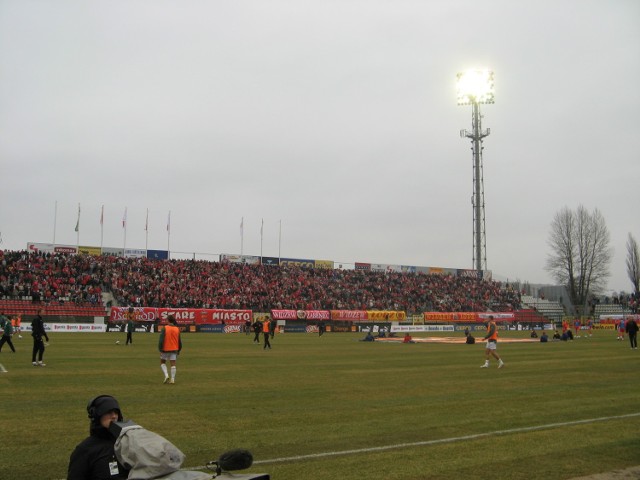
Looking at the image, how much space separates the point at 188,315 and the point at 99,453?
179ft

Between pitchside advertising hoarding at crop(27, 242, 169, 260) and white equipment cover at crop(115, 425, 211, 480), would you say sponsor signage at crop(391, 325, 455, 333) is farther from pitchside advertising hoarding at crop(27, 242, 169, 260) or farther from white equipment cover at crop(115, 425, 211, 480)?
white equipment cover at crop(115, 425, 211, 480)

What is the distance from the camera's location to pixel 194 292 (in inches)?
2537

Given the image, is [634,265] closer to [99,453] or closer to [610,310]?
[610,310]

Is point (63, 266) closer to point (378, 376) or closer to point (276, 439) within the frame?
point (378, 376)

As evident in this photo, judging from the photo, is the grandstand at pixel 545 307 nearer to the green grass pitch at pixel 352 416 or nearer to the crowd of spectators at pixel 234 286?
the crowd of spectators at pixel 234 286

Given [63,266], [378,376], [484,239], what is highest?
[484,239]

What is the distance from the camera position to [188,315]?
57.8 metres

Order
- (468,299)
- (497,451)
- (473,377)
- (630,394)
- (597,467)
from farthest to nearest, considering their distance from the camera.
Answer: (468,299), (473,377), (630,394), (497,451), (597,467)

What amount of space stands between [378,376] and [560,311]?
76502mm

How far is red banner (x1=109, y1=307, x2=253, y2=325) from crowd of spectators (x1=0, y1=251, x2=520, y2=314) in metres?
2.70

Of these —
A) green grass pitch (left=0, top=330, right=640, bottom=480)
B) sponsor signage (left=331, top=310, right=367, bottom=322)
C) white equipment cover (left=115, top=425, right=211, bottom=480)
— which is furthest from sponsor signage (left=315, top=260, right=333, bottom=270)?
white equipment cover (left=115, top=425, right=211, bottom=480)

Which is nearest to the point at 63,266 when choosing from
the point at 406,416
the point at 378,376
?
the point at 378,376

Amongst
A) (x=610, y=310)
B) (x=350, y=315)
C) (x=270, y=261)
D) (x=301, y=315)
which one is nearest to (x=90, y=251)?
(x=270, y=261)

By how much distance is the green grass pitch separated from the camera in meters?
8.52
